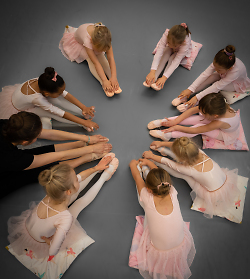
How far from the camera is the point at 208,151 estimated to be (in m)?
1.79

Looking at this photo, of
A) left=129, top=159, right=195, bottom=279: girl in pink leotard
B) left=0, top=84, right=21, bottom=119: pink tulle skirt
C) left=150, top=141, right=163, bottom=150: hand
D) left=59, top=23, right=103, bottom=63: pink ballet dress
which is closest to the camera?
left=129, top=159, right=195, bottom=279: girl in pink leotard

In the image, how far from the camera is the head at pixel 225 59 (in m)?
1.54

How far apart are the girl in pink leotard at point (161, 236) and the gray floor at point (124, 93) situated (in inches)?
3.8

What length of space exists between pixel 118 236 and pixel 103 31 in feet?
4.79

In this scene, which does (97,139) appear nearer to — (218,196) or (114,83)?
(114,83)

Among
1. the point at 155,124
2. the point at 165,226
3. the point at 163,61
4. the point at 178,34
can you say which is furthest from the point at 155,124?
the point at 165,226

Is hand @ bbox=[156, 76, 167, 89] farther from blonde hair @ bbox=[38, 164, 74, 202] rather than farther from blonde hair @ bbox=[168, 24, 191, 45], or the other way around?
blonde hair @ bbox=[38, 164, 74, 202]

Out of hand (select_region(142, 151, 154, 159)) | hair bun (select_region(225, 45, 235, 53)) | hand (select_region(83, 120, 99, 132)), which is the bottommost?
hand (select_region(142, 151, 154, 159))

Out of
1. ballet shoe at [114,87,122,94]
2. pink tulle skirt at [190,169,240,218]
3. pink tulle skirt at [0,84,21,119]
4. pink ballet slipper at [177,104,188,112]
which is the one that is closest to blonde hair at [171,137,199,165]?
pink tulle skirt at [190,169,240,218]

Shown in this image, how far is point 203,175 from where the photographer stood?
144 cm

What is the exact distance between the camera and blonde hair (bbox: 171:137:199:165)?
134 cm

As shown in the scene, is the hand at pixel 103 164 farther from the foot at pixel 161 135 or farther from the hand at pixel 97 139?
the foot at pixel 161 135

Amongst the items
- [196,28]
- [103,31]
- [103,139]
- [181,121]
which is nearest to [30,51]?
[103,31]

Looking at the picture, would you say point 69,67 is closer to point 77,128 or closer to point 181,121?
point 77,128
